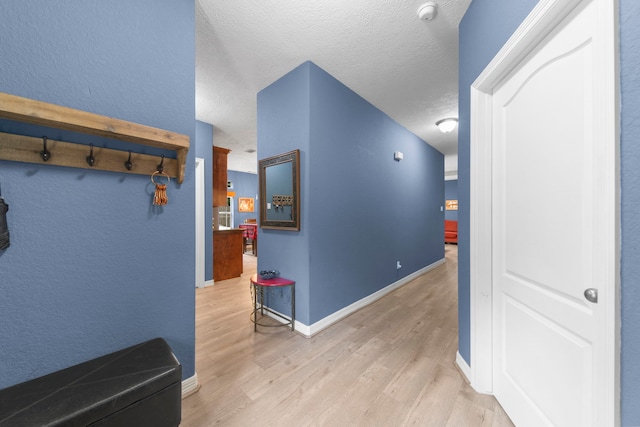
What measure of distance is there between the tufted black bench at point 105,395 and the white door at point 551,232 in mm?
1649

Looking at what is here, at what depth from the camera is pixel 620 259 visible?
719mm

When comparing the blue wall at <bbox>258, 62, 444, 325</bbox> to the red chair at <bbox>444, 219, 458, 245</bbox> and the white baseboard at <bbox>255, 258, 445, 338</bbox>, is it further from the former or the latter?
the red chair at <bbox>444, 219, 458, 245</bbox>

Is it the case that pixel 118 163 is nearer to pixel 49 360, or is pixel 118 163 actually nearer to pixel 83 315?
pixel 83 315

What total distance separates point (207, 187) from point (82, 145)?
9.57 feet

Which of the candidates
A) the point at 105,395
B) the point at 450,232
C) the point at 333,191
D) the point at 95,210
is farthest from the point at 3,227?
the point at 450,232

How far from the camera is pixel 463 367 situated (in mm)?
1729

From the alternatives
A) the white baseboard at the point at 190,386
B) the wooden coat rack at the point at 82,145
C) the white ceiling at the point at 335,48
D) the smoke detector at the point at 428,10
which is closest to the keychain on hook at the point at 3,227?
the wooden coat rack at the point at 82,145

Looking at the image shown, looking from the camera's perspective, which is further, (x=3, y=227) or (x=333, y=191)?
(x=333, y=191)

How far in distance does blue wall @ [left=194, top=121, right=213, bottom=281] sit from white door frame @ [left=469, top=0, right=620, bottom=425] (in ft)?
12.1

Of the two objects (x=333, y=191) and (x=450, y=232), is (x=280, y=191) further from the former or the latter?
(x=450, y=232)

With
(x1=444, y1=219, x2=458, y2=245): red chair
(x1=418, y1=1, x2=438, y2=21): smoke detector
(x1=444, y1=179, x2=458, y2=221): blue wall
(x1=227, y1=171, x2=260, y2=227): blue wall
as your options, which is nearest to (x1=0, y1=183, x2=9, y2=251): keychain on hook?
(x1=418, y1=1, x2=438, y2=21): smoke detector

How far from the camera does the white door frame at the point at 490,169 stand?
728 mm

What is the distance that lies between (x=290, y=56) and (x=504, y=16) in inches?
66.1

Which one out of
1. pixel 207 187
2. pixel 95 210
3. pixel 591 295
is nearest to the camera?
pixel 591 295
